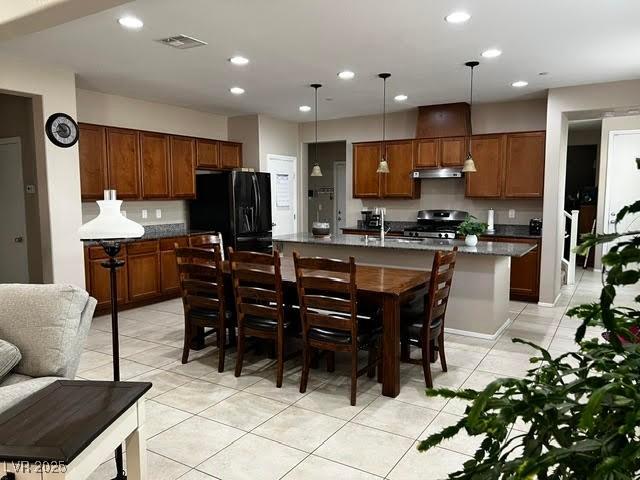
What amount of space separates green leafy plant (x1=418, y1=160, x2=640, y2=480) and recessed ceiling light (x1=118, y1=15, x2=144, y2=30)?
133 inches

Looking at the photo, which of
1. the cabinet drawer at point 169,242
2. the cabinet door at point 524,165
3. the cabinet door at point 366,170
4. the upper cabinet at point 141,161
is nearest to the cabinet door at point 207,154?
the upper cabinet at point 141,161

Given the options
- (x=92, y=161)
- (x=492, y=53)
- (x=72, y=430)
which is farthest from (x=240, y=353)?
(x=492, y=53)

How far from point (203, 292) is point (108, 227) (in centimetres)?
174

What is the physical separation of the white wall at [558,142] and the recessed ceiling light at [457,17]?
271 centimetres

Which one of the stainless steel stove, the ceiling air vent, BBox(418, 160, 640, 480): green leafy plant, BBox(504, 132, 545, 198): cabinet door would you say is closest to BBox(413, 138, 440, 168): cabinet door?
the stainless steel stove

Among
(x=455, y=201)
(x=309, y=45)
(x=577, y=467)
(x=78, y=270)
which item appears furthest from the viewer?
(x=455, y=201)

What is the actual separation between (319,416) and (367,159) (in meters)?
4.94

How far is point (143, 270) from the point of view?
5.58 m

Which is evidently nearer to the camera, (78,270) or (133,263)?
(78,270)

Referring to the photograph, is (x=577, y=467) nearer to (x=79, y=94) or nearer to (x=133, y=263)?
(x=133, y=263)

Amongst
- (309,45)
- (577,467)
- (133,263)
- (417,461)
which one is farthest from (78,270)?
(577,467)

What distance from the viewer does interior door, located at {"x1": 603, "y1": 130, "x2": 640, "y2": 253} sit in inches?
298

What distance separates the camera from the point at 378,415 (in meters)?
2.83

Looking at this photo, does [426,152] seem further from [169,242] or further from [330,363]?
[330,363]
